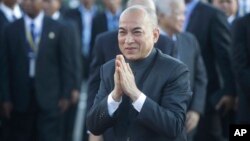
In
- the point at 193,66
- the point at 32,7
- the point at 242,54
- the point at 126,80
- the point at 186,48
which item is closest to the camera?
the point at 126,80

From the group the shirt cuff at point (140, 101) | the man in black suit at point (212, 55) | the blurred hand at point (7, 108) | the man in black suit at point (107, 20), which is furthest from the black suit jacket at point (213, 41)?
the shirt cuff at point (140, 101)

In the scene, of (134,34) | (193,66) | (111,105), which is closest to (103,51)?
(193,66)

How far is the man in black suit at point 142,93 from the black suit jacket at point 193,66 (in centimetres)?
203

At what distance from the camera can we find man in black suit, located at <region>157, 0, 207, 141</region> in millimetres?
7113

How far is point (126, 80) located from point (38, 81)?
15.9ft

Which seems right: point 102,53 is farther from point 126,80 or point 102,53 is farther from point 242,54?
point 242,54

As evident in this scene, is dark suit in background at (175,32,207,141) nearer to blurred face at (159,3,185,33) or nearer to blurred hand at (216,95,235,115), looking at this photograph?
blurred face at (159,3,185,33)

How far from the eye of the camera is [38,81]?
959 cm

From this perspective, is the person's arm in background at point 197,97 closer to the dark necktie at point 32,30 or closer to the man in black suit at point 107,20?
the dark necktie at point 32,30

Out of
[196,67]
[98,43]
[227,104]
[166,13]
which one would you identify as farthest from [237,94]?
[98,43]

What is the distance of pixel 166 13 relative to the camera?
715cm

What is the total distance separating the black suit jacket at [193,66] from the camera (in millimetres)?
7250

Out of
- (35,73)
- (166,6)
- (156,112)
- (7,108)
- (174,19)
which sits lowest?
(7,108)

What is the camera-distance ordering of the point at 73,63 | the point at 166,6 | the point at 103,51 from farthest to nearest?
the point at 73,63
the point at 166,6
the point at 103,51
